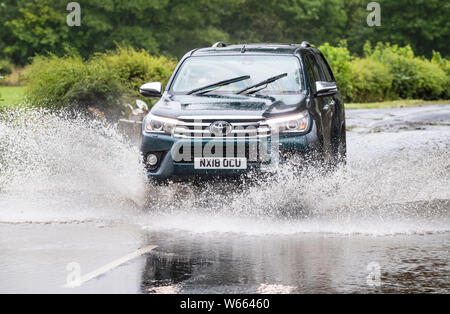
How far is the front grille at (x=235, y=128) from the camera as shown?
10.7 metres

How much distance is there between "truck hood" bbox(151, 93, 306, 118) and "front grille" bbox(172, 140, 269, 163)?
0.35m

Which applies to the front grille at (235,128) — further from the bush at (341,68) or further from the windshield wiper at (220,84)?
the bush at (341,68)

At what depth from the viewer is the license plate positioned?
10703 millimetres

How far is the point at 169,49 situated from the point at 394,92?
24.3 m

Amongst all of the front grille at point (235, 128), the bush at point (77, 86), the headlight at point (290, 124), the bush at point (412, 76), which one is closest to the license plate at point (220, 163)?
the front grille at point (235, 128)

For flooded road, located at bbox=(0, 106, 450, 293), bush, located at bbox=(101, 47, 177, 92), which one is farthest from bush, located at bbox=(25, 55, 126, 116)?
flooded road, located at bbox=(0, 106, 450, 293)

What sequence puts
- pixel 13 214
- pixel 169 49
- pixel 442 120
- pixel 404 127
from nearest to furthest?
1. pixel 13 214
2. pixel 404 127
3. pixel 442 120
4. pixel 169 49

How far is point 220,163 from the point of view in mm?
10727

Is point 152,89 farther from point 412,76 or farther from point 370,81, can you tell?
point 412,76

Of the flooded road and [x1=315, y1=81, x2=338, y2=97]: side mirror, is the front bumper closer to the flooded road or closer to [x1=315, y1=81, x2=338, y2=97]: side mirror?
the flooded road

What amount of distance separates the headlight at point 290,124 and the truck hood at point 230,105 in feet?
0.26
